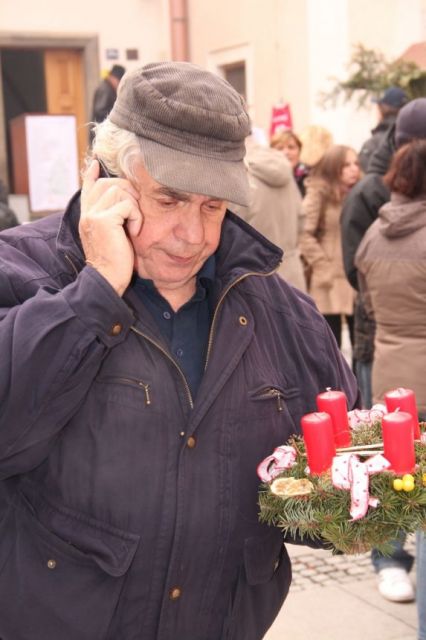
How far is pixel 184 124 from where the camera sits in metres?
1.86

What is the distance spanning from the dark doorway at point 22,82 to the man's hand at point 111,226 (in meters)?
13.7

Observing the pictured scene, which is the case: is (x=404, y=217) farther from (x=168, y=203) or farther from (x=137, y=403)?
(x=137, y=403)

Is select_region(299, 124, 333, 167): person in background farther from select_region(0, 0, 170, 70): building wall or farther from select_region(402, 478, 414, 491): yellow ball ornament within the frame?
select_region(0, 0, 170, 70): building wall

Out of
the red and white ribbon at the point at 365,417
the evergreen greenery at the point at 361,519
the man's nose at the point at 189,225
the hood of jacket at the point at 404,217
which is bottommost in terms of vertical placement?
the evergreen greenery at the point at 361,519

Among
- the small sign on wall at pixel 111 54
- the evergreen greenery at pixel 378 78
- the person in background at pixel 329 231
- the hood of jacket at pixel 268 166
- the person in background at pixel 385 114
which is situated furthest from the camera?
the small sign on wall at pixel 111 54

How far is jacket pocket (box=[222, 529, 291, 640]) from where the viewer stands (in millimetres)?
2049

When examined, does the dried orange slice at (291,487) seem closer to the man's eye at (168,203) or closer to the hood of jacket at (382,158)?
the man's eye at (168,203)

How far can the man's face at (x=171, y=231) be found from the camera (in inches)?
76.0

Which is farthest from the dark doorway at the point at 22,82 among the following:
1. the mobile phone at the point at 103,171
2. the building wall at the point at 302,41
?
the mobile phone at the point at 103,171

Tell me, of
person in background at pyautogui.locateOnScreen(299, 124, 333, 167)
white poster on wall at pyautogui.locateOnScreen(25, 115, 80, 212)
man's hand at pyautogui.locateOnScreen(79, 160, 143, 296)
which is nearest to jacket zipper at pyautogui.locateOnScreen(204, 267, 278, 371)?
man's hand at pyautogui.locateOnScreen(79, 160, 143, 296)

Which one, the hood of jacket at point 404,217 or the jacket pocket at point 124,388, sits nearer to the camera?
the jacket pocket at point 124,388

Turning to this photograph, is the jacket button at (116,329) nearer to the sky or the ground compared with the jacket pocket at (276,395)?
nearer to the sky

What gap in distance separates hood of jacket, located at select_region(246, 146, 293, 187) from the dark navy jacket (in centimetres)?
389

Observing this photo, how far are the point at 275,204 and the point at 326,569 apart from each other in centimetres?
226
